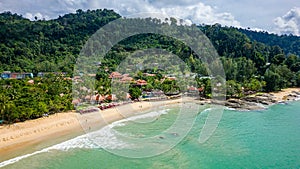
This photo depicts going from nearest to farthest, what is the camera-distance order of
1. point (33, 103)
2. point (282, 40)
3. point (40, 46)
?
point (33, 103), point (40, 46), point (282, 40)

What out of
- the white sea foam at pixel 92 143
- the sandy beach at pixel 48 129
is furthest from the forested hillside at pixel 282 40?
the white sea foam at pixel 92 143

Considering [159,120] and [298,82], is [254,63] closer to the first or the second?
[298,82]

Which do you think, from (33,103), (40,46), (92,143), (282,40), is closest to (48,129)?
(33,103)

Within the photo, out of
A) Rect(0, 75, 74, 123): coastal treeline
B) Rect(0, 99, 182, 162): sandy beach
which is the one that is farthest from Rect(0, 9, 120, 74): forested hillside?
Rect(0, 99, 182, 162): sandy beach

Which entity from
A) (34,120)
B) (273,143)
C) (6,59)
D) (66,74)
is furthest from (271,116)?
(6,59)

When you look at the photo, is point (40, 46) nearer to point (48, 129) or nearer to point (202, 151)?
point (48, 129)

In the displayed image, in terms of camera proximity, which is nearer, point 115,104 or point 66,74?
point 115,104
